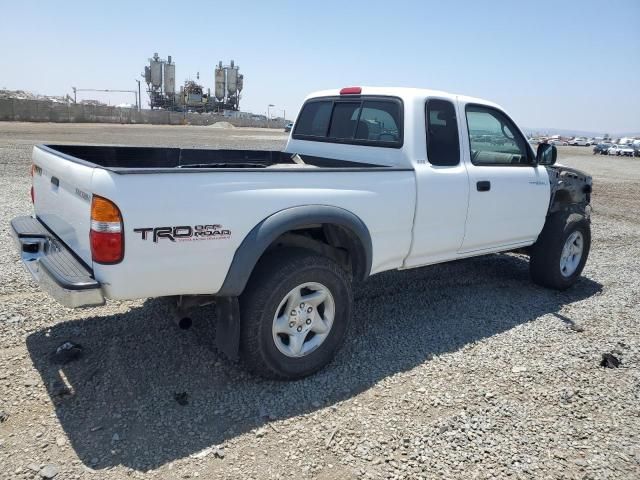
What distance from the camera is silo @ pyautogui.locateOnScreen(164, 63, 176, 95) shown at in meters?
69.1

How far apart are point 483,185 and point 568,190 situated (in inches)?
67.2

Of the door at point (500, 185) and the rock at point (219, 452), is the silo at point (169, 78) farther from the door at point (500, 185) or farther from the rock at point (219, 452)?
the rock at point (219, 452)

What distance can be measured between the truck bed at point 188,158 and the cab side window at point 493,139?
1015mm

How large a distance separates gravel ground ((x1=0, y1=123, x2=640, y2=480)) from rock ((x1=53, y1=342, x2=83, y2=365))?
0.02 m

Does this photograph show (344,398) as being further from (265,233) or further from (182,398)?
(265,233)

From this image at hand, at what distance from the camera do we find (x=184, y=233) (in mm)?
2785

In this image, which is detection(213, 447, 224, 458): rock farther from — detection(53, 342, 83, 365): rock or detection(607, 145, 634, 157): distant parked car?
detection(607, 145, 634, 157): distant parked car

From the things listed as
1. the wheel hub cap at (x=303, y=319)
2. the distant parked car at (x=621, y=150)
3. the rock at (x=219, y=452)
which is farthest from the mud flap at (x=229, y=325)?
the distant parked car at (x=621, y=150)

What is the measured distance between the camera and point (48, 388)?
3164mm

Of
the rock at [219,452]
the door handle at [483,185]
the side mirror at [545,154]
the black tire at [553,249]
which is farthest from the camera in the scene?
the black tire at [553,249]

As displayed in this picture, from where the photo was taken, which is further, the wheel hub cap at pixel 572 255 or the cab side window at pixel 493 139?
the wheel hub cap at pixel 572 255

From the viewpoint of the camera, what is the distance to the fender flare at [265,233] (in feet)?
9.89

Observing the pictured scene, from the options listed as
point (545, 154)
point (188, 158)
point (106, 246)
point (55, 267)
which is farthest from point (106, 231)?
point (545, 154)

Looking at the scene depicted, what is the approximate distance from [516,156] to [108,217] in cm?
398
